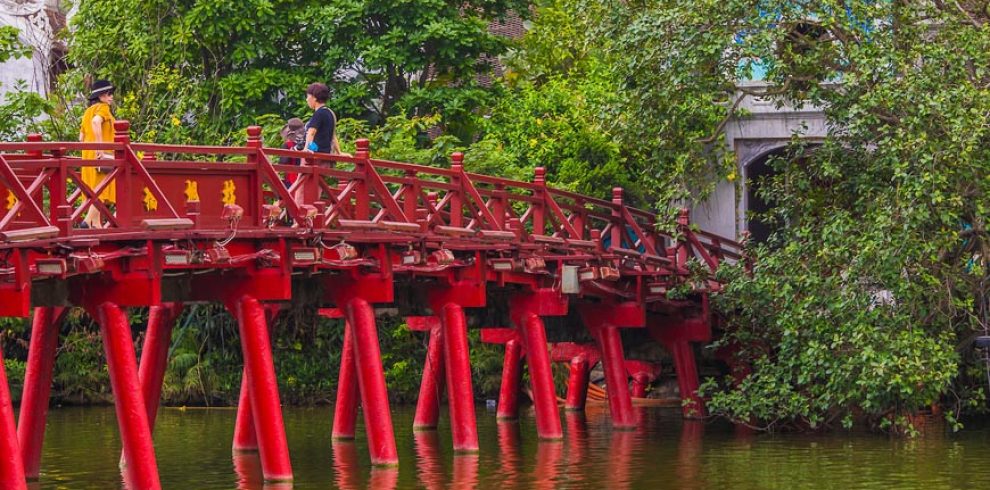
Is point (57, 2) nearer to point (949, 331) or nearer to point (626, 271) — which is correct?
point (626, 271)

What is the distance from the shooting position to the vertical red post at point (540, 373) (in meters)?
30.1

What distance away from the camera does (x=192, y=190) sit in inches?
909

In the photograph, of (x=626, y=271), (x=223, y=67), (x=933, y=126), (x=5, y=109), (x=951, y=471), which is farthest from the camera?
(x=223, y=67)

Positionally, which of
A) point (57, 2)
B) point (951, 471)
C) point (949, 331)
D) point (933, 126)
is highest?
point (57, 2)

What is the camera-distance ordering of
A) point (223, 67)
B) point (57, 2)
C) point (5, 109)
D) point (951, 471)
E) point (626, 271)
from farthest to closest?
point (57, 2) < point (223, 67) < point (5, 109) < point (626, 271) < point (951, 471)

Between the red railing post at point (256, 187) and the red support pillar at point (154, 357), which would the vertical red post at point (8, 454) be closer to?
the red railing post at point (256, 187)

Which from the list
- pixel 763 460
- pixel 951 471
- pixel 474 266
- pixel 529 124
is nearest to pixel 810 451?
pixel 763 460

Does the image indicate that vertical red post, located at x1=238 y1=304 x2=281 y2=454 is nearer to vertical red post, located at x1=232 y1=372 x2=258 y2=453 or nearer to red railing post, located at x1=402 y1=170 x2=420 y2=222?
vertical red post, located at x1=232 y1=372 x2=258 y2=453

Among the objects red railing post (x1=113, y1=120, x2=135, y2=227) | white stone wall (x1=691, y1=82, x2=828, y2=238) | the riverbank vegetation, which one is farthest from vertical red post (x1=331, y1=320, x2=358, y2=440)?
white stone wall (x1=691, y1=82, x2=828, y2=238)

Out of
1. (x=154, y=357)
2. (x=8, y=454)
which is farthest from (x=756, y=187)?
(x=8, y=454)

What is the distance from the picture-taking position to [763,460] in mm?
28219

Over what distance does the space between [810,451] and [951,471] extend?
354 cm

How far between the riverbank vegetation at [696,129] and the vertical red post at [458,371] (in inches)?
222

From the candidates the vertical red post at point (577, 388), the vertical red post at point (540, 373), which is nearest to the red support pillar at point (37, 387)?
the vertical red post at point (540, 373)
